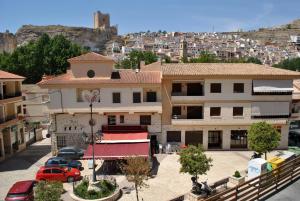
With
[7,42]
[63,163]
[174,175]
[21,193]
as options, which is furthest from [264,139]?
[7,42]

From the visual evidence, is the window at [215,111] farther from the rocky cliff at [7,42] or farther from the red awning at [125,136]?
the rocky cliff at [7,42]

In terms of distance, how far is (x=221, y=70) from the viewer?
1433 inches

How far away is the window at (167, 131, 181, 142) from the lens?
3669 centimetres

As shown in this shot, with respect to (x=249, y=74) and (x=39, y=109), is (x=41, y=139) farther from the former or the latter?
(x=249, y=74)

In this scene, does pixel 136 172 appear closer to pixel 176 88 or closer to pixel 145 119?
pixel 145 119

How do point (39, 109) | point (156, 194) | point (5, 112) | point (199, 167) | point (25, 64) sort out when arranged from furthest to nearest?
point (25, 64) → point (39, 109) → point (5, 112) → point (156, 194) → point (199, 167)

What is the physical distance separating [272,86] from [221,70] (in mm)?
6153

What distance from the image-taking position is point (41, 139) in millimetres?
46156

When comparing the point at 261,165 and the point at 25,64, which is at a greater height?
the point at 25,64

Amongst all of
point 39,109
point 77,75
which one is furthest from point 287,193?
point 39,109

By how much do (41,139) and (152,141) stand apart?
65.5 feet

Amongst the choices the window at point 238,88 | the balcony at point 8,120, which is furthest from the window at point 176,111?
the balcony at point 8,120

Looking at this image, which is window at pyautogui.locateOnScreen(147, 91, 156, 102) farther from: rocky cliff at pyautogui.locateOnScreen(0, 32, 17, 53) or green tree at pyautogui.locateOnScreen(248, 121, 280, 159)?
rocky cliff at pyautogui.locateOnScreen(0, 32, 17, 53)

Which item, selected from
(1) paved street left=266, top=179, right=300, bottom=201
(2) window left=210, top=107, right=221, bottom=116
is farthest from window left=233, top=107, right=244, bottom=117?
(1) paved street left=266, top=179, right=300, bottom=201
